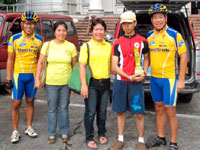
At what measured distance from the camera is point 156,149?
12.9ft

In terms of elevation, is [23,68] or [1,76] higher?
[23,68]

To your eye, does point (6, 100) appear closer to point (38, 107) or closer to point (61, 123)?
point (38, 107)

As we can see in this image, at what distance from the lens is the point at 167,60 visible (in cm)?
379

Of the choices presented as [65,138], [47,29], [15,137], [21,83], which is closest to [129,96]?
[65,138]

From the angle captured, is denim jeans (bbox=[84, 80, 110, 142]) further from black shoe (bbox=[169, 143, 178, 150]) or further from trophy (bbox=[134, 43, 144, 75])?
black shoe (bbox=[169, 143, 178, 150])

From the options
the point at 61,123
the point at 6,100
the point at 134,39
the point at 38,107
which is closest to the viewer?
the point at 134,39

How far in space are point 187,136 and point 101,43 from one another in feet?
6.69

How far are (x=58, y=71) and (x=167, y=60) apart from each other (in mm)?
1507

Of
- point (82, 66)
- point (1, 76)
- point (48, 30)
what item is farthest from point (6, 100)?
point (82, 66)

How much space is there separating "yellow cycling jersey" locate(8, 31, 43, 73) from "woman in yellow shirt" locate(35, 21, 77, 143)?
246mm

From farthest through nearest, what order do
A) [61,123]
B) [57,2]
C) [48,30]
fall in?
[57,2], [48,30], [61,123]

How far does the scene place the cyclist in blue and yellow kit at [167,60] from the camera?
12.2 ft

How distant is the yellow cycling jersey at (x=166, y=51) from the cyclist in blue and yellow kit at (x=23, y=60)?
1.71 metres

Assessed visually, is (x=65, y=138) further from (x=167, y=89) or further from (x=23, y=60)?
(x=167, y=89)
